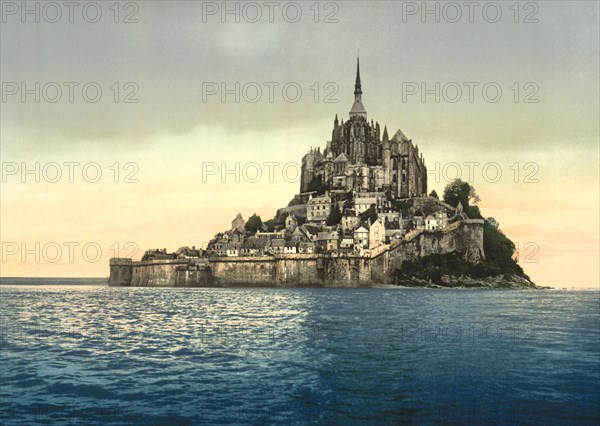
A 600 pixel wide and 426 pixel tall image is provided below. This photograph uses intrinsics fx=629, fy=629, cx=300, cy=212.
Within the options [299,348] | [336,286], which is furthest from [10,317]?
[336,286]

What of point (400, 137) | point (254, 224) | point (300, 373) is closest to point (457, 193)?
point (400, 137)

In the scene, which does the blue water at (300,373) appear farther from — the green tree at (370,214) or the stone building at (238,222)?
the stone building at (238,222)

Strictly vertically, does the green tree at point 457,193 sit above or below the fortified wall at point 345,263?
above

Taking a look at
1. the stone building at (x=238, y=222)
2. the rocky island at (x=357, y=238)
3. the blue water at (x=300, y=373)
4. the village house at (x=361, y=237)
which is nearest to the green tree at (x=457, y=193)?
the rocky island at (x=357, y=238)

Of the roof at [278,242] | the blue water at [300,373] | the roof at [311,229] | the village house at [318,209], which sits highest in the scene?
the village house at [318,209]

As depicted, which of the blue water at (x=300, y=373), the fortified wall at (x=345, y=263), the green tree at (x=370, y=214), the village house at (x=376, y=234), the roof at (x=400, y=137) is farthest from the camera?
the roof at (x=400, y=137)

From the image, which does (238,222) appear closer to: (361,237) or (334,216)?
(334,216)

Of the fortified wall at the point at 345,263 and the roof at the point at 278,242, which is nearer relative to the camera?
the fortified wall at the point at 345,263

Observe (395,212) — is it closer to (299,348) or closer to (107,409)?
(299,348)
